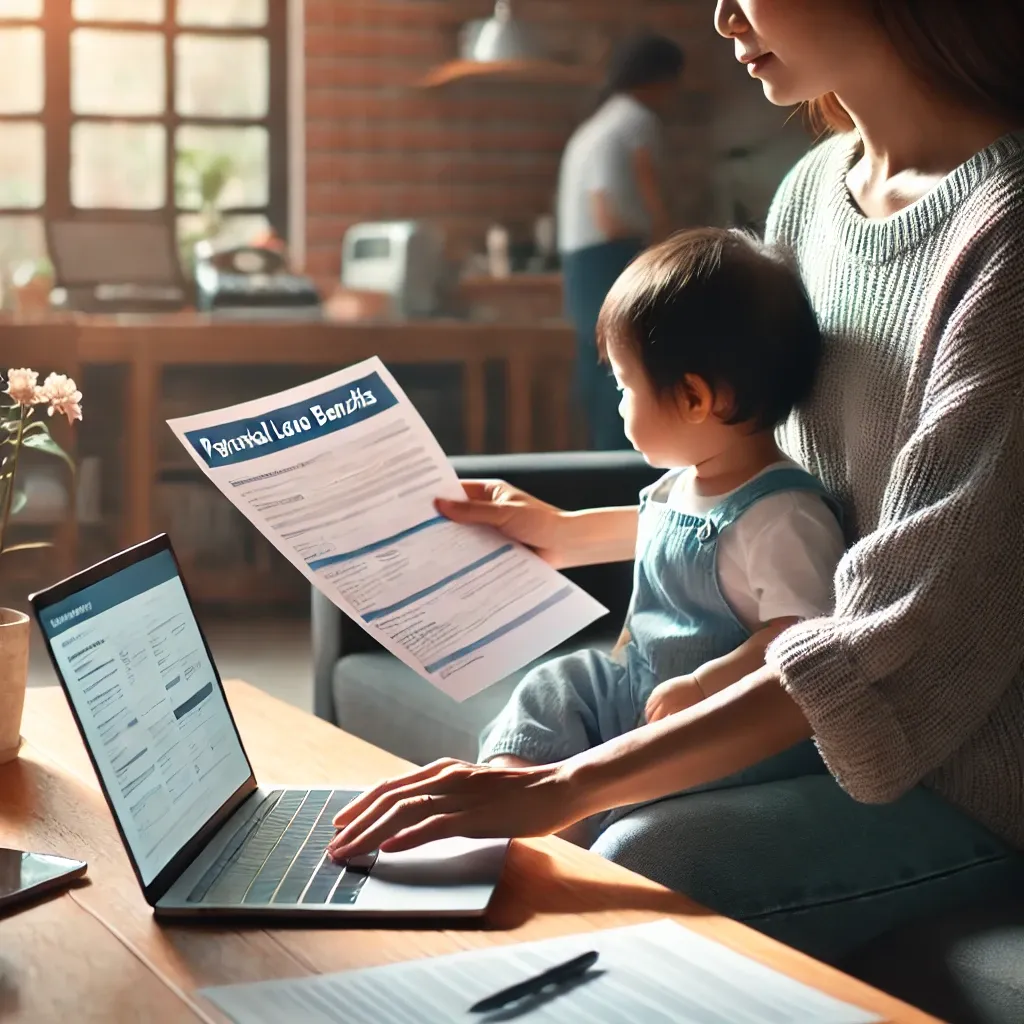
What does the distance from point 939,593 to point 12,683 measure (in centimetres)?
70

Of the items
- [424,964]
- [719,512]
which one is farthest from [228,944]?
[719,512]

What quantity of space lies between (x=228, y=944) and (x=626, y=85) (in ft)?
12.0

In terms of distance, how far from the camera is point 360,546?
1.21 metres

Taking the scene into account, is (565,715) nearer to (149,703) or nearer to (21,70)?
(149,703)

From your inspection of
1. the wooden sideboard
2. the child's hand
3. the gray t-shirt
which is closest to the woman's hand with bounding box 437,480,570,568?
the child's hand

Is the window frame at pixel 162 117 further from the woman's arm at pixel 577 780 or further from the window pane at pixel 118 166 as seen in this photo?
the woman's arm at pixel 577 780

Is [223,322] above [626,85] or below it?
below

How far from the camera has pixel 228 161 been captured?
5090mm

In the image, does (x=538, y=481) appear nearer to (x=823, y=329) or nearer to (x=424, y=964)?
(x=823, y=329)

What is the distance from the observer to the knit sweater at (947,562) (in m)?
0.98

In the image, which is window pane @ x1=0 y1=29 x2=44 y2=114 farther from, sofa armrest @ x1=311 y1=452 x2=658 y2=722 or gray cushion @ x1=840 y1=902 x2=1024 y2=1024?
gray cushion @ x1=840 y1=902 x2=1024 y2=1024

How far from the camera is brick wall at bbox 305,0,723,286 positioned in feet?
16.6

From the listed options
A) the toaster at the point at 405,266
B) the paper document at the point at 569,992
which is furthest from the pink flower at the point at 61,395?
the toaster at the point at 405,266

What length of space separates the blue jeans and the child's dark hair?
0.33 metres
